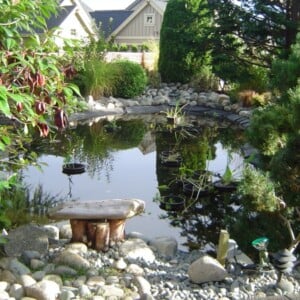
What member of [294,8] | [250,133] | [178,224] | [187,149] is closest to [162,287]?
[250,133]

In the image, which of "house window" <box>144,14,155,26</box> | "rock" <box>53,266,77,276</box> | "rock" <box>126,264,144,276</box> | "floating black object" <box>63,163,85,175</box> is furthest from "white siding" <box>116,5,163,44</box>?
"rock" <box>53,266,77,276</box>

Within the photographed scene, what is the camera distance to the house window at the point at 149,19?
2955 cm

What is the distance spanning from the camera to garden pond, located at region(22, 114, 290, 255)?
4.57 meters

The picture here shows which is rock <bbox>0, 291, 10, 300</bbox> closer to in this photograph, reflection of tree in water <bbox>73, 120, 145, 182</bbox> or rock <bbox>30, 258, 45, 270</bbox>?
rock <bbox>30, 258, 45, 270</bbox>

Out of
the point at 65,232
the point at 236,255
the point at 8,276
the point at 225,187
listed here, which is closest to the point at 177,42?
the point at 225,187

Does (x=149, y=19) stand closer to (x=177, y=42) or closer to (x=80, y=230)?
(x=177, y=42)

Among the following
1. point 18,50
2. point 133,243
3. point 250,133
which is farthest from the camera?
point 133,243

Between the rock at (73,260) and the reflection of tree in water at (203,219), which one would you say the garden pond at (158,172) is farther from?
the rock at (73,260)

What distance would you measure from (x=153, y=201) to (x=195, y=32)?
30.5 feet

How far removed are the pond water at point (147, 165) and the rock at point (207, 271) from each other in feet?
3.19

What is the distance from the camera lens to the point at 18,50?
2.23m

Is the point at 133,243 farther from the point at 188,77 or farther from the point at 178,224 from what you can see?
the point at 188,77

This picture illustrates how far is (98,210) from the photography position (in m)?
3.70

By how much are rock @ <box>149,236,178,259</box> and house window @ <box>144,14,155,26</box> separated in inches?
1059
